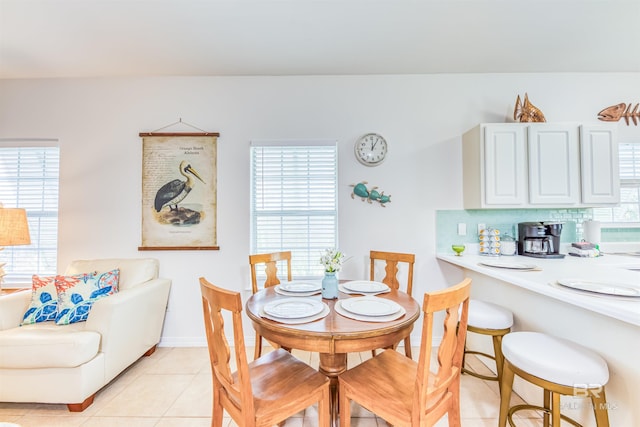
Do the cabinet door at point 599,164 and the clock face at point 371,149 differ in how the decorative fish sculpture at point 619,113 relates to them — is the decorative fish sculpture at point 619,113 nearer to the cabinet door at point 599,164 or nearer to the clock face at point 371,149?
the cabinet door at point 599,164

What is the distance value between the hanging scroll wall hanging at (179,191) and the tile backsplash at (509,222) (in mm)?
2292

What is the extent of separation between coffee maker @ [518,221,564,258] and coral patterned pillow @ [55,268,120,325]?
143 inches

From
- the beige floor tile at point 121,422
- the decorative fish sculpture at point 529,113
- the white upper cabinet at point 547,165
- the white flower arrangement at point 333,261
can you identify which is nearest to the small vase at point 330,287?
the white flower arrangement at point 333,261

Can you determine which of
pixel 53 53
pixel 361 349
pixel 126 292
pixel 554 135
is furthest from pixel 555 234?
pixel 53 53

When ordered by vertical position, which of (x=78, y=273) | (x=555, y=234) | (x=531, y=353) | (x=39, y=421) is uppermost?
(x=555, y=234)

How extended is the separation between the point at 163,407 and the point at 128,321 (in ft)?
2.21

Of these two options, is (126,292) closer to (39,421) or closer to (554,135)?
(39,421)

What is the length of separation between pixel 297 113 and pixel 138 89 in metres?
1.63

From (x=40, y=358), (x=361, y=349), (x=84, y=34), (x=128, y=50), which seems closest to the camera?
(x=361, y=349)

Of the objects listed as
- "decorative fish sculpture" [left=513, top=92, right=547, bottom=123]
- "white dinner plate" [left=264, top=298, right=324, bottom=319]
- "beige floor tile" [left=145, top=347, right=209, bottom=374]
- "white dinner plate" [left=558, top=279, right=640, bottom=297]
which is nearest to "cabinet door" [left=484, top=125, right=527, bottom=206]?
"decorative fish sculpture" [left=513, top=92, right=547, bottom=123]

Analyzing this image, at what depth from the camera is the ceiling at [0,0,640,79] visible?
5.81 ft

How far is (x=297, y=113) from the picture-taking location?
261 cm

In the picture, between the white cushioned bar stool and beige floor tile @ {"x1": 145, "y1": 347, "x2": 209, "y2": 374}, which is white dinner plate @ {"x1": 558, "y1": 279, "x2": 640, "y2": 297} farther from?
beige floor tile @ {"x1": 145, "y1": 347, "x2": 209, "y2": 374}

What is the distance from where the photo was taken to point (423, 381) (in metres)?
1.01
